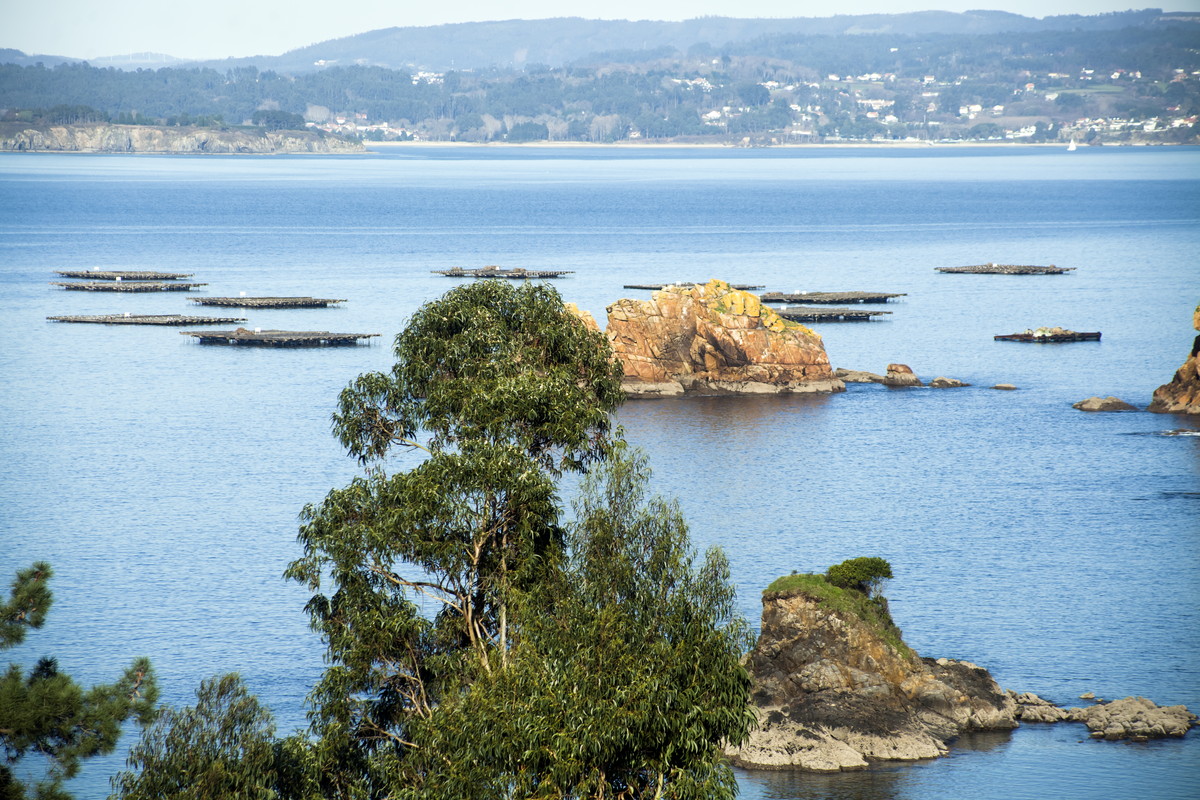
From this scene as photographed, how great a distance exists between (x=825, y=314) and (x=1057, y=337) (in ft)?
70.9

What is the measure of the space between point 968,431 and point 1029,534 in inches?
1001

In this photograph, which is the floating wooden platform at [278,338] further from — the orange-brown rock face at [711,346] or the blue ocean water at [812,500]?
the orange-brown rock face at [711,346]

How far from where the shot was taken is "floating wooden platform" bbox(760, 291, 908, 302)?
14812 cm

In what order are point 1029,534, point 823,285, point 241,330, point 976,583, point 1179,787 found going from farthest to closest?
point 823,285 < point 241,330 < point 1029,534 < point 976,583 < point 1179,787

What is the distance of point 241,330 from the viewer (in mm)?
131125

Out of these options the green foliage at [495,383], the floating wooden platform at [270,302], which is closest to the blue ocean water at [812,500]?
the floating wooden platform at [270,302]

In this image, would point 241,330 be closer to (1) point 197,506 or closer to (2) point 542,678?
(1) point 197,506

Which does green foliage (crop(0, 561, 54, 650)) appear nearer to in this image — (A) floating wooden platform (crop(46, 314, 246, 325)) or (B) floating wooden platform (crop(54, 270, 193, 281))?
(A) floating wooden platform (crop(46, 314, 246, 325))

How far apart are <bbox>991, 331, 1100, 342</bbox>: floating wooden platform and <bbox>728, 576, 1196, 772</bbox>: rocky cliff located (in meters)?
89.0

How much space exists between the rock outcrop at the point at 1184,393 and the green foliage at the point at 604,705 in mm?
79446

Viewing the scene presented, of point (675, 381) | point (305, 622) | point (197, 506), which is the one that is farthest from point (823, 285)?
point (305, 622)

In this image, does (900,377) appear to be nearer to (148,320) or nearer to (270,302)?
(270,302)

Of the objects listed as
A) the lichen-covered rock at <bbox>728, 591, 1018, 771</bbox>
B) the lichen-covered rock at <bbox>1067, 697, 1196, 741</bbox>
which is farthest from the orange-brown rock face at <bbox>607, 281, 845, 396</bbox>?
the lichen-covered rock at <bbox>1067, 697, 1196, 741</bbox>

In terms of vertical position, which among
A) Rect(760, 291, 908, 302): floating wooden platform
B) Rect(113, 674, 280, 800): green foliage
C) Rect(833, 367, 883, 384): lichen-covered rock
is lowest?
Rect(833, 367, 883, 384): lichen-covered rock
